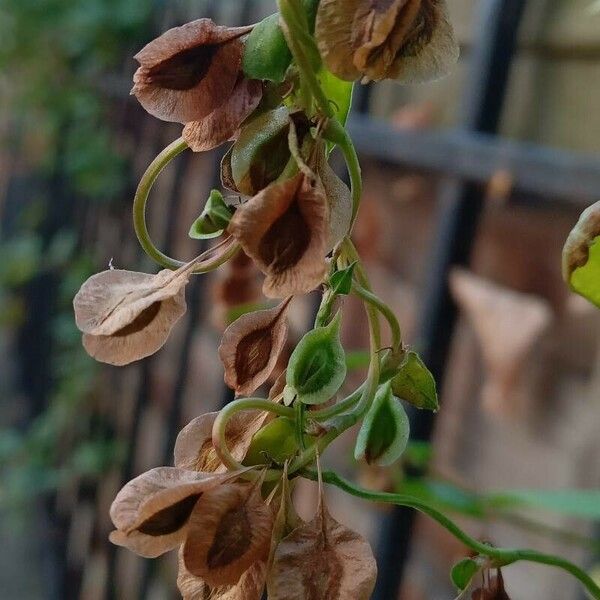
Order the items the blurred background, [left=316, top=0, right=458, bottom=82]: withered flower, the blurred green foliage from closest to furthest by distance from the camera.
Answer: [left=316, top=0, right=458, bottom=82]: withered flower, the blurred background, the blurred green foliage

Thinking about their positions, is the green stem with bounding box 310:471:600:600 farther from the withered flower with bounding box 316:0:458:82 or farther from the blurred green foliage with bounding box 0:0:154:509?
the blurred green foliage with bounding box 0:0:154:509

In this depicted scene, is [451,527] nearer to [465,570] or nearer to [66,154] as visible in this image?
[465,570]

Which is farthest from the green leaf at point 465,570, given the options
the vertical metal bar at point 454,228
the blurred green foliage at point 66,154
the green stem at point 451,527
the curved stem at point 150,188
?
the blurred green foliage at point 66,154

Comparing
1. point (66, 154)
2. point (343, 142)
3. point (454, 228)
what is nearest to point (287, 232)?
point (343, 142)

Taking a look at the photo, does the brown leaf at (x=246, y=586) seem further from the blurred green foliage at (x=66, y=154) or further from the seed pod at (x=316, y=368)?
the blurred green foliage at (x=66, y=154)

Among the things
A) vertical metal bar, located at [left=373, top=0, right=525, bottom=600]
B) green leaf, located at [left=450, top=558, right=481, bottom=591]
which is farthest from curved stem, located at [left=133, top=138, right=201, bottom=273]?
vertical metal bar, located at [left=373, top=0, right=525, bottom=600]
